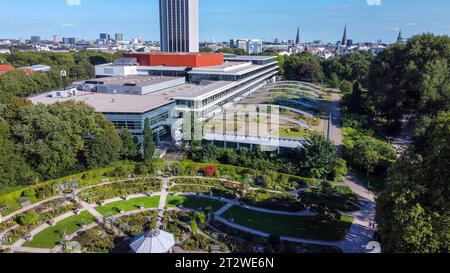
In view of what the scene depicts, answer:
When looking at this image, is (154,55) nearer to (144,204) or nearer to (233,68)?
(233,68)

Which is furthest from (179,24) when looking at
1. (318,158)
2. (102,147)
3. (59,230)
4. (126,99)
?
(59,230)

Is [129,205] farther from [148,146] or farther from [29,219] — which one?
[148,146]

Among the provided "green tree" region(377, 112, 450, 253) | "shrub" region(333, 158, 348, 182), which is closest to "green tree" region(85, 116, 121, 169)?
"shrub" region(333, 158, 348, 182)

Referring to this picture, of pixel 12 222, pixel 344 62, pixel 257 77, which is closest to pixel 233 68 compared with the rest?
pixel 257 77

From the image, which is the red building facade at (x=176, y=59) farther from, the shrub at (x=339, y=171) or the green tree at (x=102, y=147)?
the shrub at (x=339, y=171)

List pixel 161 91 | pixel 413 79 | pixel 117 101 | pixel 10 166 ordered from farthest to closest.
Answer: pixel 161 91 < pixel 413 79 < pixel 117 101 < pixel 10 166

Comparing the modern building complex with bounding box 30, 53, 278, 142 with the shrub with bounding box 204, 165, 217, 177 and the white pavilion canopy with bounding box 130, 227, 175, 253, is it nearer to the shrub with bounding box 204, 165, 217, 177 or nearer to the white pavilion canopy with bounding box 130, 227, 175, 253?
the shrub with bounding box 204, 165, 217, 177
